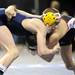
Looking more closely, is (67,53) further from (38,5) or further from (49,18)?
(38,5)

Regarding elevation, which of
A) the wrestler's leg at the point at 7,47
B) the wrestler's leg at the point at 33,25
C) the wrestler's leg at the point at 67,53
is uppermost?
the wrestler's leg at the point at 33,25

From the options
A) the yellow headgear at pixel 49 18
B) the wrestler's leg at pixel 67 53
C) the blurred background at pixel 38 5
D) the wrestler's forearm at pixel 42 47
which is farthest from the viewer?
the blurred background at pixel 38 5

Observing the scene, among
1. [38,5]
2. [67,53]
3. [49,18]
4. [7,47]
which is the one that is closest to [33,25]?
[49,18]

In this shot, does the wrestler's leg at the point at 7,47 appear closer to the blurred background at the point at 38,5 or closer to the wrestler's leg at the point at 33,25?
the wrestler's leg at the point at 33,25

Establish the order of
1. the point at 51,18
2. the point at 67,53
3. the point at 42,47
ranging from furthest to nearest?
the point at 67,53
the point at 51,18
the point at 42,47

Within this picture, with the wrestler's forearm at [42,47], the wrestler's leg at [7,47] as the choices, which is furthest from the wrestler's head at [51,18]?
the wrestler's leg at [7,47]

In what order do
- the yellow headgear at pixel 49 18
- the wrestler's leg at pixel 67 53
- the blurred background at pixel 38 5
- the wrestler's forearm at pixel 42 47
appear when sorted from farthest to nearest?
the blurred background at pixel 38 5 < the wrestler's leg at pixel 67 53 < the yellow headgear at pixel 49 18 < the wrestler's forearm at pixel 42 47

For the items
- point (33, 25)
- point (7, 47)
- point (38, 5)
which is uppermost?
point (33, 25)

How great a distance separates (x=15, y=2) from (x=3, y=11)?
3.56m

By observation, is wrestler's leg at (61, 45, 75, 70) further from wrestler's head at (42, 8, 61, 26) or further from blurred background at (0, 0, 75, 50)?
blurred background at (0, 0, 75, 50)

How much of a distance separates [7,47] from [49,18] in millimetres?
501

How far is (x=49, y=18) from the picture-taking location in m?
4.57

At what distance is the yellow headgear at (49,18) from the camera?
454 cm

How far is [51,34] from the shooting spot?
4.72m
